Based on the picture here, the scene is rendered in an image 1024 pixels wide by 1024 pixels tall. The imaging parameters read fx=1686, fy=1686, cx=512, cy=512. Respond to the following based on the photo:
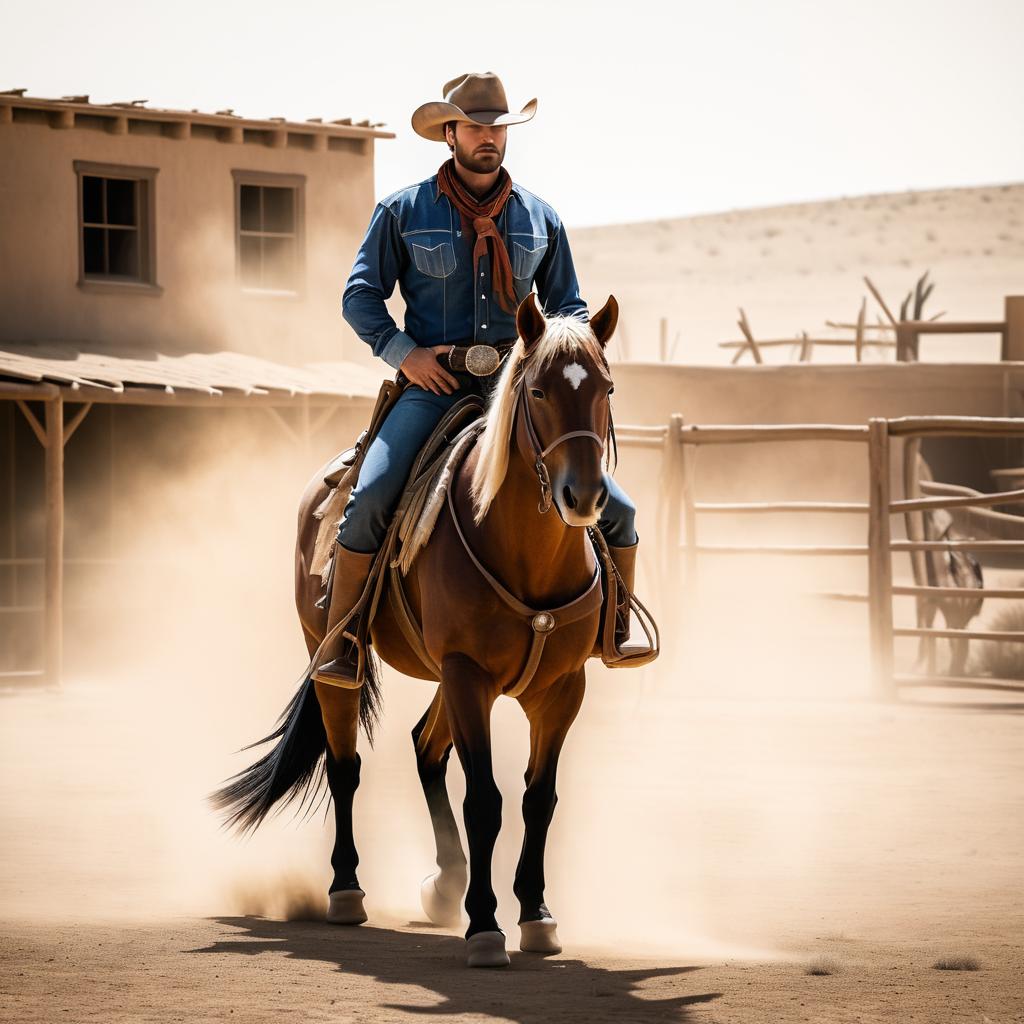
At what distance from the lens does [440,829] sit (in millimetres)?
6711

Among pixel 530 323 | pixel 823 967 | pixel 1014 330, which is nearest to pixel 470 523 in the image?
pixel 530 323

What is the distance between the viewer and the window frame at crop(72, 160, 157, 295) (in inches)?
713

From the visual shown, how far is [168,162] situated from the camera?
61.3ft

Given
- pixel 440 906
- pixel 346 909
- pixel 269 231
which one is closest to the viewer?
pixel 346 909

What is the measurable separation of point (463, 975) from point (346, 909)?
1.20 m

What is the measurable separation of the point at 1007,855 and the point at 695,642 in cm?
962

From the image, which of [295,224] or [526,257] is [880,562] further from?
[295,224]

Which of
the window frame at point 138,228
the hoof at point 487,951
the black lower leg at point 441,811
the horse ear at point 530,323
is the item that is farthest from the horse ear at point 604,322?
the window frame at point 138,228

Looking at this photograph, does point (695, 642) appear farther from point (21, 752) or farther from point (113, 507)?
point (21, 752)

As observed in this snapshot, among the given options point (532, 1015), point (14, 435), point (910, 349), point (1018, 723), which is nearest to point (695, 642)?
point (1018, 723)

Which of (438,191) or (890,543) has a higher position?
(438,191)

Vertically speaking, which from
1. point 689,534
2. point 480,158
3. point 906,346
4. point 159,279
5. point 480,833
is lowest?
point 480,833

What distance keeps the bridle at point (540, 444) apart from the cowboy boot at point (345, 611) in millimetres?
1019

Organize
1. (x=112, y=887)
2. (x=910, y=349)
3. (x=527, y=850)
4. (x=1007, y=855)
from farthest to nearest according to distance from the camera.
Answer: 1. (x=910, y=349)
2. (x=1007, y=855)
3. (x=112, y=887)
4. (x=527, y=850)
